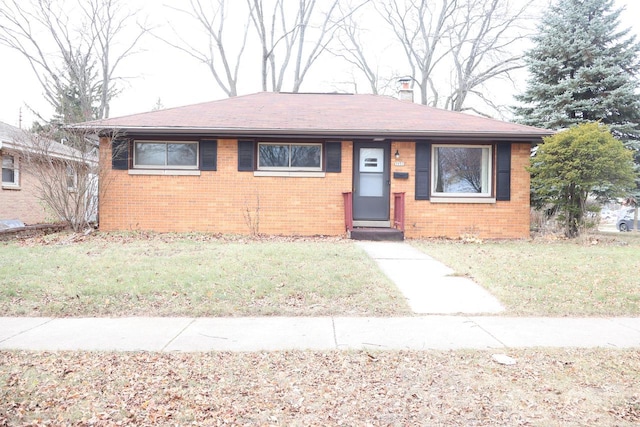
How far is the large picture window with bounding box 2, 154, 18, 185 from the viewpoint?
15547 millimetres

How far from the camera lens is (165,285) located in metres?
6.14

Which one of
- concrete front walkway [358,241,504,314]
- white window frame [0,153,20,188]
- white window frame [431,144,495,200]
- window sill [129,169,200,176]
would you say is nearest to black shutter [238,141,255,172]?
window sill [129,169,200,176]

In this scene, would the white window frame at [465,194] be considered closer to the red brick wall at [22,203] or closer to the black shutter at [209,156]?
the black shutter at [209,156]

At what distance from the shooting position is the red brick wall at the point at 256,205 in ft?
39.5

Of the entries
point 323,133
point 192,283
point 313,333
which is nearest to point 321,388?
point 313,333

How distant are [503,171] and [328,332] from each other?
9264 mm

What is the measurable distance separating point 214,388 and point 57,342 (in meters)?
2.04

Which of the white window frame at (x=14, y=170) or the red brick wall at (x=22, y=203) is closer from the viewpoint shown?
the white window frame at (x=14, y=170)

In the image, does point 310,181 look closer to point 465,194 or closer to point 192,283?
point 465,194

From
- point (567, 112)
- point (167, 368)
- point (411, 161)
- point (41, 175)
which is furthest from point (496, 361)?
point (567, 112)

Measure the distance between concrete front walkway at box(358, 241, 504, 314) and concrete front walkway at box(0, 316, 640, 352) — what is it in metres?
0.37

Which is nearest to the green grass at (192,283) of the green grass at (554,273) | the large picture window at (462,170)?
the green grass at (554,273)

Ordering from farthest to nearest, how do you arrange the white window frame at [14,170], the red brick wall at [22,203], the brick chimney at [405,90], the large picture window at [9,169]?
1. the brick chimney at [405,90]
2. the red brick wall at [22,203]
3. the large picture window at [9,169]
4. the white window frame at [14,170]

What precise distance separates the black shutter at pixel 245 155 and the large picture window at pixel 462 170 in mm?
4957
